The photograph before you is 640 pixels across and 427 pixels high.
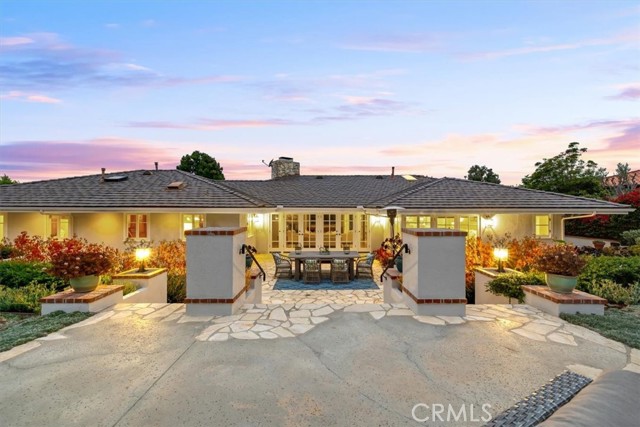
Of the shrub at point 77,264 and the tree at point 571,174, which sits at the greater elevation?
the tree at point 571,174

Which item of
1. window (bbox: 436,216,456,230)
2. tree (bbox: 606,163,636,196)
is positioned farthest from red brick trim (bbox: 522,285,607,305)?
tree (bbox: 606,163,636,196)

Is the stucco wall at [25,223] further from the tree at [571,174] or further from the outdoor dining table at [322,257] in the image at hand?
the tree at [571,174]

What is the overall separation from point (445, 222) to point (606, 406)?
13041mm

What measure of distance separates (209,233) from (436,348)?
386 centimetres

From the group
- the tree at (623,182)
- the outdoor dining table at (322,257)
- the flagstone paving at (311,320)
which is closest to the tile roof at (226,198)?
the outdoor dining table at (322,257)

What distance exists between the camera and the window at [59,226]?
527 inches

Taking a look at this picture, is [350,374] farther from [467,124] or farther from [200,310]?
[467,124]

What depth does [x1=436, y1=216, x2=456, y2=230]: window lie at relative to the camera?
13.7m

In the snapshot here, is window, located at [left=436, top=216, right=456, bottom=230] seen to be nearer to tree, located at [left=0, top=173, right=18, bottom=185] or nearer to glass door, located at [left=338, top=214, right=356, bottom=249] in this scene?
glass door, located at [left=338, top=214, right=356, bottom=249]

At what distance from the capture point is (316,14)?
9.54 meters

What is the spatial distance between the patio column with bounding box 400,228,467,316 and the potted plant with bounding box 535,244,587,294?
5.84 feet

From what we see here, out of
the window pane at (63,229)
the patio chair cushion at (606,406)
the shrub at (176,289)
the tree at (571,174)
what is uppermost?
the tree at (571,174)

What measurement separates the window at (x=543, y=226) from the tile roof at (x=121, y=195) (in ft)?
41.0

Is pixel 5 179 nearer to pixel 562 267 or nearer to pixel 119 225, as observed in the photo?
pixel 119 225
